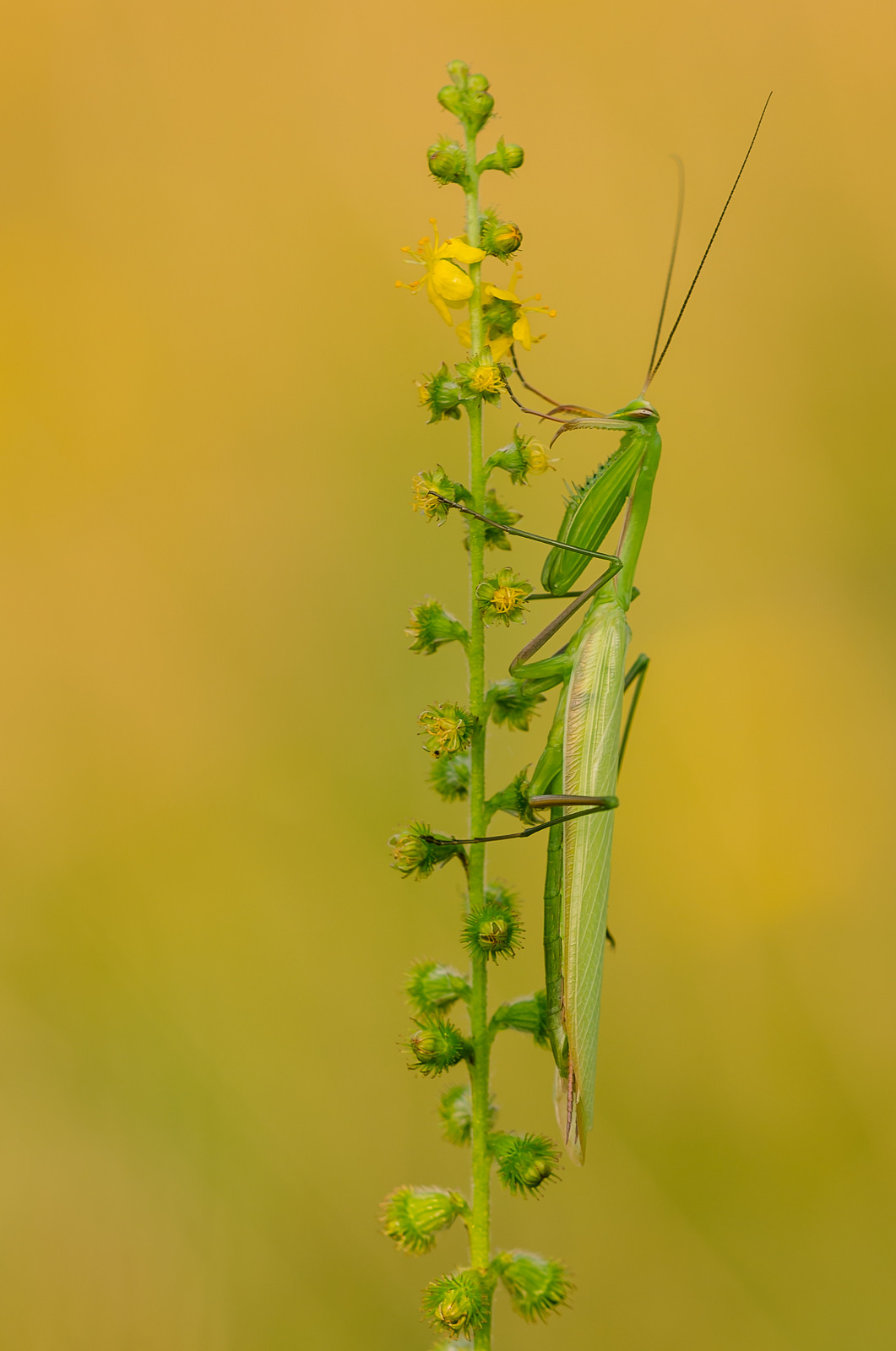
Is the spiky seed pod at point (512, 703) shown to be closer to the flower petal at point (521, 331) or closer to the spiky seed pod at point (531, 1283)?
the flower petal at point (521, 331)

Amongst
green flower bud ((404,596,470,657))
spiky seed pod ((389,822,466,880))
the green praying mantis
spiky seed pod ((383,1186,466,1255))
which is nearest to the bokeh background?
the green praying mantis

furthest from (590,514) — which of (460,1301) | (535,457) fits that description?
(460,1301)

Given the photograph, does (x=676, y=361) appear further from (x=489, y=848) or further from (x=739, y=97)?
(x=489, y=848)

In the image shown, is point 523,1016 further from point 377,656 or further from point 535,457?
point 377,656

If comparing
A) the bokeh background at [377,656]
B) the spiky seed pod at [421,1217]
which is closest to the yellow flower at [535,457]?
the spiky seed pod at [421,1217]

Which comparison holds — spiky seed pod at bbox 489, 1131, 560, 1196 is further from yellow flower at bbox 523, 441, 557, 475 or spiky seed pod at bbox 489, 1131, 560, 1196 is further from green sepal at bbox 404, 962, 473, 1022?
yellow flower at bbox 523, 441, 557, 475

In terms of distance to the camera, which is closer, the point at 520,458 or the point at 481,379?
the point at 481,379
